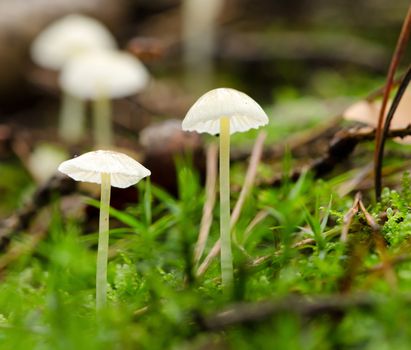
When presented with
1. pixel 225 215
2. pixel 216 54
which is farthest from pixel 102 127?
pixel 216 54

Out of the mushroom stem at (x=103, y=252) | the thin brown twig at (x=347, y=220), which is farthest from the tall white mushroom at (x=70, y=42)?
the thin brown twig at (x=347, y=220)

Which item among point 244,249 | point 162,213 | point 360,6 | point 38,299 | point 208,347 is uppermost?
point 360,6

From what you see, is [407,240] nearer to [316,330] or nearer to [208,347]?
[316,330]

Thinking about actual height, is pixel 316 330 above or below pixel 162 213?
below

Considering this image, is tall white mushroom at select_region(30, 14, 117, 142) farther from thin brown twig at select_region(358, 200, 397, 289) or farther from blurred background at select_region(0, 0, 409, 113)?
thin brown twig at select_region(358, 200, 397, 289)

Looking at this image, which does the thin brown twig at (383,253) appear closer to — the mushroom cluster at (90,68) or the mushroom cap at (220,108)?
the mushroom cap at (220,108)

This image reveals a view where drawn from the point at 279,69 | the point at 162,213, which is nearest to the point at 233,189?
the point at 162,213

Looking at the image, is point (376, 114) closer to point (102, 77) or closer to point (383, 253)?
point (383, 253)
